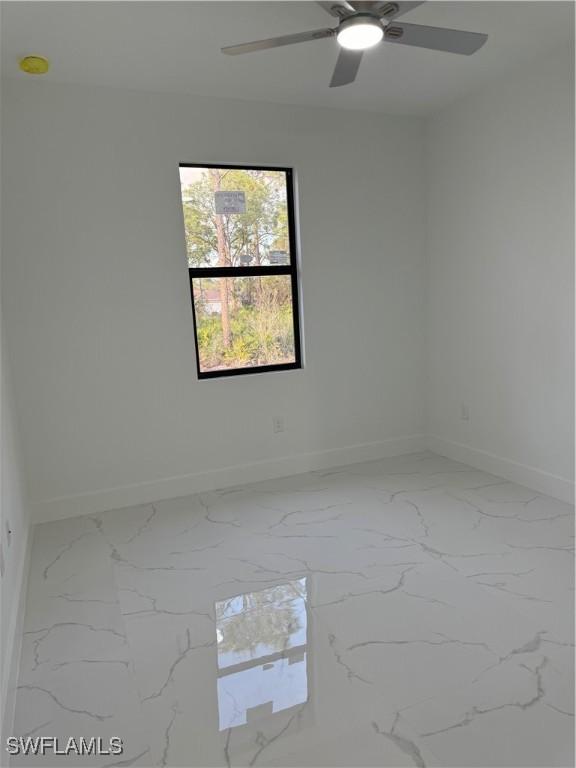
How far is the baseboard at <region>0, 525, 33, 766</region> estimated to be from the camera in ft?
5.35

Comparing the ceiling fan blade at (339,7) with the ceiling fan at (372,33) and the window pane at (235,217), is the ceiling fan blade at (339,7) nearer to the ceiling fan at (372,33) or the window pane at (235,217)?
the ceiling fan at (372,33)

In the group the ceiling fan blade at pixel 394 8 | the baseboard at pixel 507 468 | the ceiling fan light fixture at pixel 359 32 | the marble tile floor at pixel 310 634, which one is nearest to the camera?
the marble tile floor at pixel 310 634

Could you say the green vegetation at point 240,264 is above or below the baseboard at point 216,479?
above

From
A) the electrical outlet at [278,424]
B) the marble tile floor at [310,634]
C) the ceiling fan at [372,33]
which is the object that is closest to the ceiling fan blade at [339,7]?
the ceiling fan at [372,33]

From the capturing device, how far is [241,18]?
7.70ft

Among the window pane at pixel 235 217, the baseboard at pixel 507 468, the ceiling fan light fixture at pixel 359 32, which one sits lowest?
the baseboard at pixel 507 468

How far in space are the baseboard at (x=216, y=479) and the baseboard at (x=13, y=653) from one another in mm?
575

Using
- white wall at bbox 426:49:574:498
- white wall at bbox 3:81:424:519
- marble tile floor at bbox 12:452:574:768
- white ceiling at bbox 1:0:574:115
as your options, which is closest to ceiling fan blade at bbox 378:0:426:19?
white ceiling at bbox 1:0:574:115

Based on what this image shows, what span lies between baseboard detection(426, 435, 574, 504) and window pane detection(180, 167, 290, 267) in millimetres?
1837

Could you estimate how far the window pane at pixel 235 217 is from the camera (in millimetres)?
3430

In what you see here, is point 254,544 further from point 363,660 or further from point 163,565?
point 363,660

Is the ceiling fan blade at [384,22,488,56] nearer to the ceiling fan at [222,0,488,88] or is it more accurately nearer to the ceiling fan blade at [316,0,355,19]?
the ceiling fan at [222,0,488,88]

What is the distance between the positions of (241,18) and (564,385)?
2.53 m

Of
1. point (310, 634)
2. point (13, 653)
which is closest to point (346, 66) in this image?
point (310, 634)
